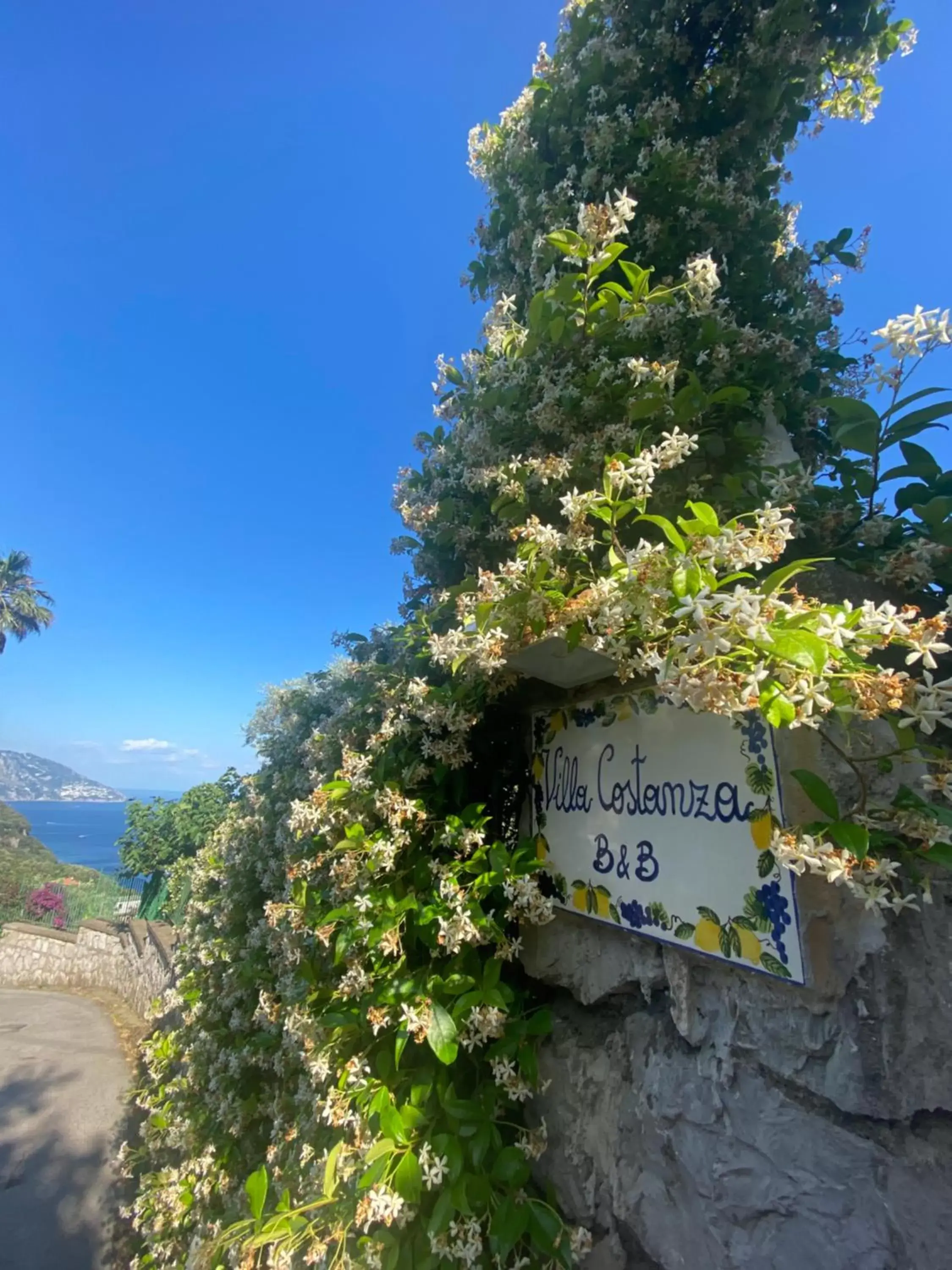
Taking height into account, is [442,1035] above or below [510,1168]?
above

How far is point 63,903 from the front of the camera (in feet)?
37.6

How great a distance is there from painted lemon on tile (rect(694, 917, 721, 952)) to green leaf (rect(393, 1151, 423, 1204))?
33.9 inches

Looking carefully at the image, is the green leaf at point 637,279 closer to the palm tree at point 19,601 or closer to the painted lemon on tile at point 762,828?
the painted lemon on tile at point 762,828

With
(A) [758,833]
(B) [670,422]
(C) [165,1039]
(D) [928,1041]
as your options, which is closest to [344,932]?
(A) [758,833]

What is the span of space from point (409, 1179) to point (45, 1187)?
4.21 metres

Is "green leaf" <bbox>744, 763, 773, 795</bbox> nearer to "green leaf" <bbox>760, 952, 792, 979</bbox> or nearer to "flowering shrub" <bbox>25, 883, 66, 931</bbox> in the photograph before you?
"green leaf" <bbox>760, 952, 792, 979</bbox>

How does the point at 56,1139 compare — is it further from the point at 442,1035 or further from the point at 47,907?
the point at 47,907

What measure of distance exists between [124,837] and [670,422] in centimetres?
1019

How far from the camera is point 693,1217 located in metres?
1.13

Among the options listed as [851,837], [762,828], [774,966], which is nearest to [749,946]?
[774,966]

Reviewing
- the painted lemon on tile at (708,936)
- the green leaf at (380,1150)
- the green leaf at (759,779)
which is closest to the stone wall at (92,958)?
the green leaf at (380,1150)

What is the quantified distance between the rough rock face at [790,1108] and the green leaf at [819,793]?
0.11 meters

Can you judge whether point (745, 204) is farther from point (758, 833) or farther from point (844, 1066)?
point (844, 1066)

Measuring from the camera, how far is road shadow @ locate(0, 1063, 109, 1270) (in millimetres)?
3209
